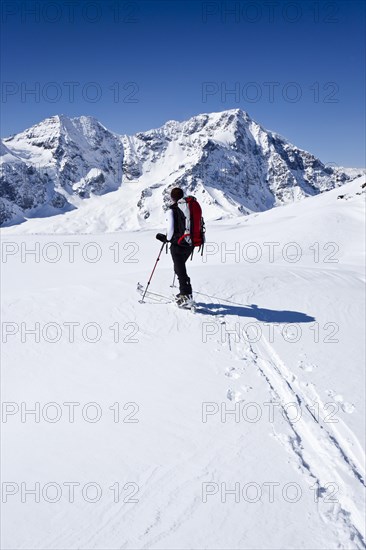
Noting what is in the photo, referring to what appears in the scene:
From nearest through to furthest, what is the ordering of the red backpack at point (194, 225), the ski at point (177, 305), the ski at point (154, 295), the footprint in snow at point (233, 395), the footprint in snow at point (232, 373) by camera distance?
the footprint in snow at point (233, 395) < the footprint in snow at point (232, 373) < the red backpack at point (194, 225) < the ski at point (177, 305) < the ski at point (154, 295)

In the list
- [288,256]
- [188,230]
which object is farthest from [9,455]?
[288,256]

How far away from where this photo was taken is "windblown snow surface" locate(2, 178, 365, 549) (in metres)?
3.66

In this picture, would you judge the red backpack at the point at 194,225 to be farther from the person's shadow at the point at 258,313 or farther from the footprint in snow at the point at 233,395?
the footprint in snow at the point at 233,395

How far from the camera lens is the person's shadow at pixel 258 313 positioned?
9.16 m

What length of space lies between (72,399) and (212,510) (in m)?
2.80

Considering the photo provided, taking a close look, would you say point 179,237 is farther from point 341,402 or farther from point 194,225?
point 341,402

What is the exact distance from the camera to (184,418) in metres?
Result: 5.23

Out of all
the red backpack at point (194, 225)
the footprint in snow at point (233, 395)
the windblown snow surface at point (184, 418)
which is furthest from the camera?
the red backpack at point (194, 225)

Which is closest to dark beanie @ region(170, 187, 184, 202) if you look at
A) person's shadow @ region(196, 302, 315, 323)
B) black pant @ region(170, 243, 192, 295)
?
black pant @ region(170, 243, 192, 295)

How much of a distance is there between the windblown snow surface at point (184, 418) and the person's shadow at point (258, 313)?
2.6 inches

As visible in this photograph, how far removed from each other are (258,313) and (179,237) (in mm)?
2695

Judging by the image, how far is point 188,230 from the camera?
8969 millimetres

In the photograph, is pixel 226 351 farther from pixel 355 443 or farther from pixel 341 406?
pixel 355 443

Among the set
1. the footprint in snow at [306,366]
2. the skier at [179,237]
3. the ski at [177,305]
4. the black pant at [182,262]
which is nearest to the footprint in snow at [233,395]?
the footprint in snow at [306,366]
